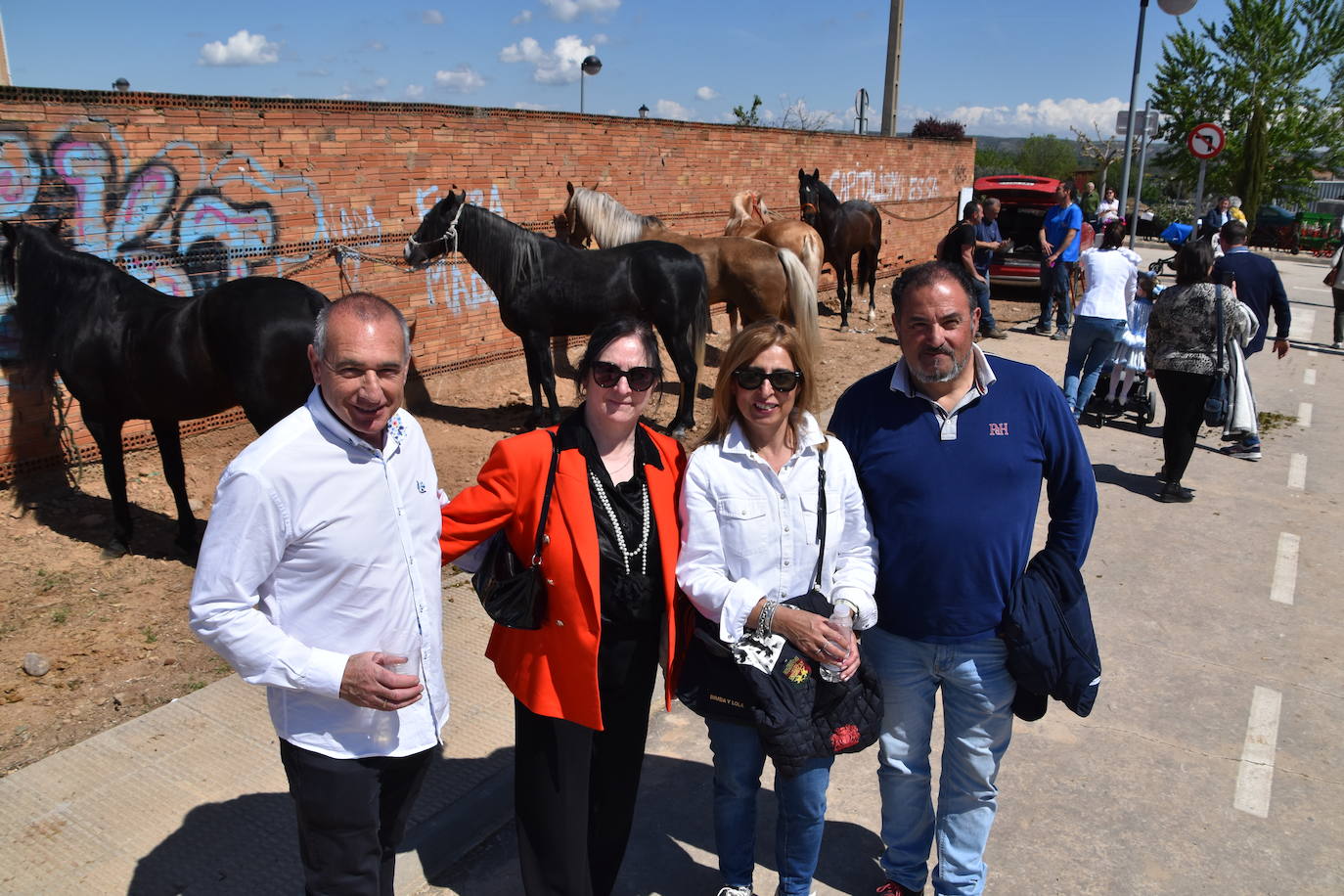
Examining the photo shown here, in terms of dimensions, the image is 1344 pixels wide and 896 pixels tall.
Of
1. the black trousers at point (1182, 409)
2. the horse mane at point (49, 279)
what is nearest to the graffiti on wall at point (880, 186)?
the black trousers at point (1182, 409)

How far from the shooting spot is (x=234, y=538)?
199 centimetres

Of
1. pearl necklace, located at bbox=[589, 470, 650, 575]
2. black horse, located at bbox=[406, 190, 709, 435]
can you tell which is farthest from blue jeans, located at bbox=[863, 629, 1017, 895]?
black horse, located at bbox=[406, 190, 709, 435]

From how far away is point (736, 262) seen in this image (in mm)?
9961

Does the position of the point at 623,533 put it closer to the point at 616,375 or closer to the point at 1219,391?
the point at 616,375

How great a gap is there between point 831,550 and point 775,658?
0.34 m

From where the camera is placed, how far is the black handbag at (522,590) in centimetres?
244

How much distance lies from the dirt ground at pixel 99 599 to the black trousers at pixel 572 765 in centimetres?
237

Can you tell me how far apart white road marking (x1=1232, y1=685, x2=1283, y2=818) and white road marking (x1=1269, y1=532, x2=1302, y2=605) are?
1357 mm

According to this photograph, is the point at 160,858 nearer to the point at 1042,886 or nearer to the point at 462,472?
the point at 1042,886

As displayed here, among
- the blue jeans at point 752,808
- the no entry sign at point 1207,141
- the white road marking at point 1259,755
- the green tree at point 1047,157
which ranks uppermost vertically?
the green tree at point 1047,157

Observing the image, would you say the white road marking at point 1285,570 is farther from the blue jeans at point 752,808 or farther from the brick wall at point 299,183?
the brick wall at point 299,183

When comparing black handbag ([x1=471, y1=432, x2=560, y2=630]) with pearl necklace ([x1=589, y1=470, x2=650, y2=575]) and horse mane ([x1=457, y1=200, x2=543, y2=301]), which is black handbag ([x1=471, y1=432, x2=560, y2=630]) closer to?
pearl necklace ([x1=589, y1=470, x2=650, y2=575])

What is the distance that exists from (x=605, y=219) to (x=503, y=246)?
219 cm

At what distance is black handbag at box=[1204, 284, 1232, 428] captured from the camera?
686cm
